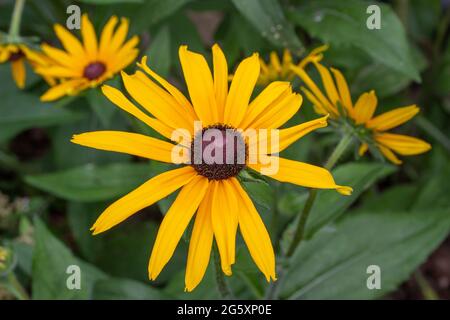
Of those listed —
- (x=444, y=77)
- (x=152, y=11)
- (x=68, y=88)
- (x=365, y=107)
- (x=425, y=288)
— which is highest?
(x=152, y=11)

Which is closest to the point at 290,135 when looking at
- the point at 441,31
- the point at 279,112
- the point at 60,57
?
the point at 279,112

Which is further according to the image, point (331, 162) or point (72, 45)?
point (72, 45)

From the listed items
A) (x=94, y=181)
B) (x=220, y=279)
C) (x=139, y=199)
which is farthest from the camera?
(x=94, y=181)

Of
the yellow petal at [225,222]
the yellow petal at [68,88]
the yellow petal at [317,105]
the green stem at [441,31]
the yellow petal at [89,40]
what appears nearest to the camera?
the yellow petal at [225,222]

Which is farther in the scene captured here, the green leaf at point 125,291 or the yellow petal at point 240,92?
the green leaf at point 125,291

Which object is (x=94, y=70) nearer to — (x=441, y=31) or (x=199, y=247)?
(x=199, y=247)

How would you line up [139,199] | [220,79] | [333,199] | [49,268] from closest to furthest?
[139,199] → [220,79] → [333,199] → [49,268]

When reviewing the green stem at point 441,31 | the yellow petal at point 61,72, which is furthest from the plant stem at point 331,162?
the green stem at point 441,31

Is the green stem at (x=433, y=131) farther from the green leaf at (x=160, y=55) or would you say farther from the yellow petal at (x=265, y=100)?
the yellow petal at (x=265, y=100)
